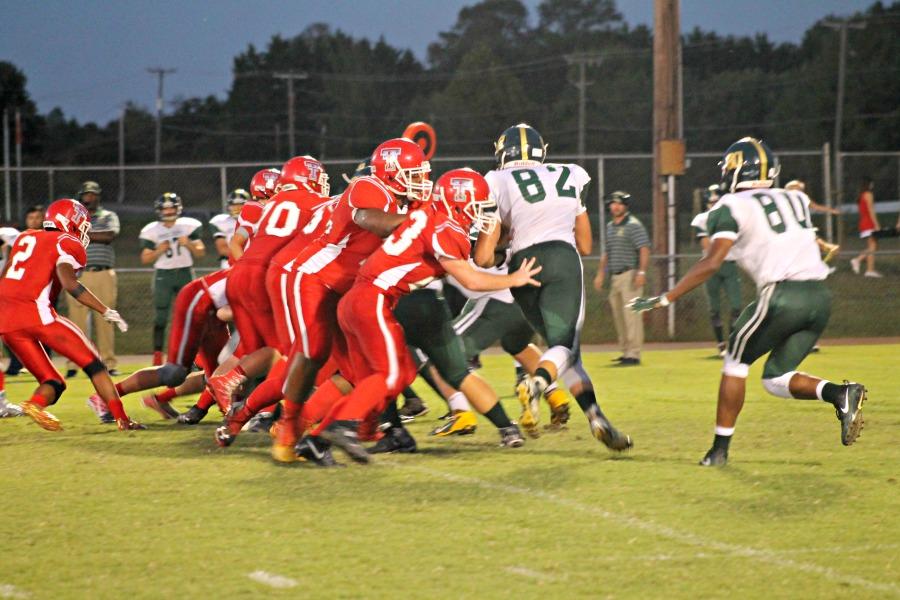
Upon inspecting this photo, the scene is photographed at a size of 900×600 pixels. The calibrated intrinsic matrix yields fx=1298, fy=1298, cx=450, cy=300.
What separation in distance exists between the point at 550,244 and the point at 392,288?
4.07 ft

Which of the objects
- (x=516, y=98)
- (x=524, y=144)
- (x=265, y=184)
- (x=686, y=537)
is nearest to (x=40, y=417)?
(x=265, y=184)

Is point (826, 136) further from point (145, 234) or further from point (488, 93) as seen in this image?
point (145, 234)

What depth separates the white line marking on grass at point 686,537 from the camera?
16.9ft

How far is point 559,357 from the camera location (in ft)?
26.0

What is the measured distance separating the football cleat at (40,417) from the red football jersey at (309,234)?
2.18 m

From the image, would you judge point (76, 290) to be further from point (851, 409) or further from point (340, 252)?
point (851, 409)

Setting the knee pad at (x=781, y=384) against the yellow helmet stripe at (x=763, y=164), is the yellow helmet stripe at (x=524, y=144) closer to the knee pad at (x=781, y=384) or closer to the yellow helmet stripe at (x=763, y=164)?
the yellow helmet stripe at (x=763, y=164)

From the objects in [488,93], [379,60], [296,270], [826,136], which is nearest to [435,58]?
[379,60]

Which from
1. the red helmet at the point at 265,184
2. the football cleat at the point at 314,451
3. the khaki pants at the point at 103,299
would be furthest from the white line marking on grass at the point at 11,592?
the khaki pants at the point at 103,299

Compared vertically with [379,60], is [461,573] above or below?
below

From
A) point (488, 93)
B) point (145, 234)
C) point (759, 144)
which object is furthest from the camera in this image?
point (488, 93)

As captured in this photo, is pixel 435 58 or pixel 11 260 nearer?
pixel 11 260

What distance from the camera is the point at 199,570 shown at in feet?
17.6

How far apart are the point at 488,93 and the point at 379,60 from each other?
54.9 feet
